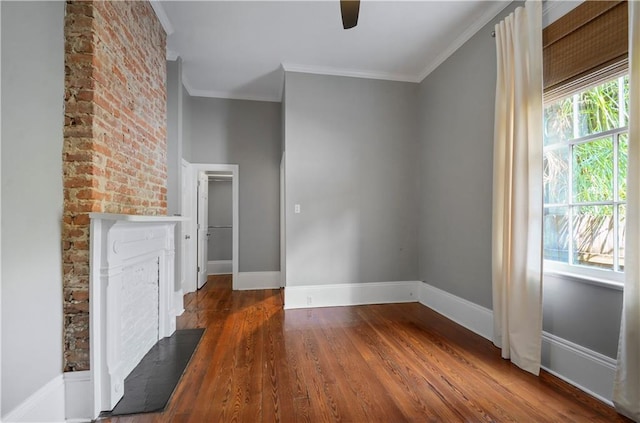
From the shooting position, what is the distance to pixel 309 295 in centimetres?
359

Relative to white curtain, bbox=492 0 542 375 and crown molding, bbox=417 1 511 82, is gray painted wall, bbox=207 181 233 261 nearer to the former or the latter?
crown molding, bbox=417 1 511 82

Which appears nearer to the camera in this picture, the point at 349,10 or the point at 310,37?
the point at 349,10

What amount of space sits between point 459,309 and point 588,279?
1342mm

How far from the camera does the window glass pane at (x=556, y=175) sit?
7.08ft

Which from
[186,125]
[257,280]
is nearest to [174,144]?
[186,125]

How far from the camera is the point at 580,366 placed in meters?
1.90

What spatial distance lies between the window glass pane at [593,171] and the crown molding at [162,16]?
12.0 ft

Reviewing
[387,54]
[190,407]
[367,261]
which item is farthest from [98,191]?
[387,54]

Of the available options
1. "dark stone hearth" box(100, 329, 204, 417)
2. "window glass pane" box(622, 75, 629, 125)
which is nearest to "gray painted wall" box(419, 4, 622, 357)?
"window glass pane" box(622, 75, 629, 125)

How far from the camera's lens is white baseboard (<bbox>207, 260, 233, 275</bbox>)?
18.8 feet

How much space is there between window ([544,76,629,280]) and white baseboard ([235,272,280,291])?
3.49 m

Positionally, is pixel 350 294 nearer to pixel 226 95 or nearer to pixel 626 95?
pixel 626 95

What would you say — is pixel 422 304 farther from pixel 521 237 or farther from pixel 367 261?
pixel 521 237

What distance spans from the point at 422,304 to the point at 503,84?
8.74ft
